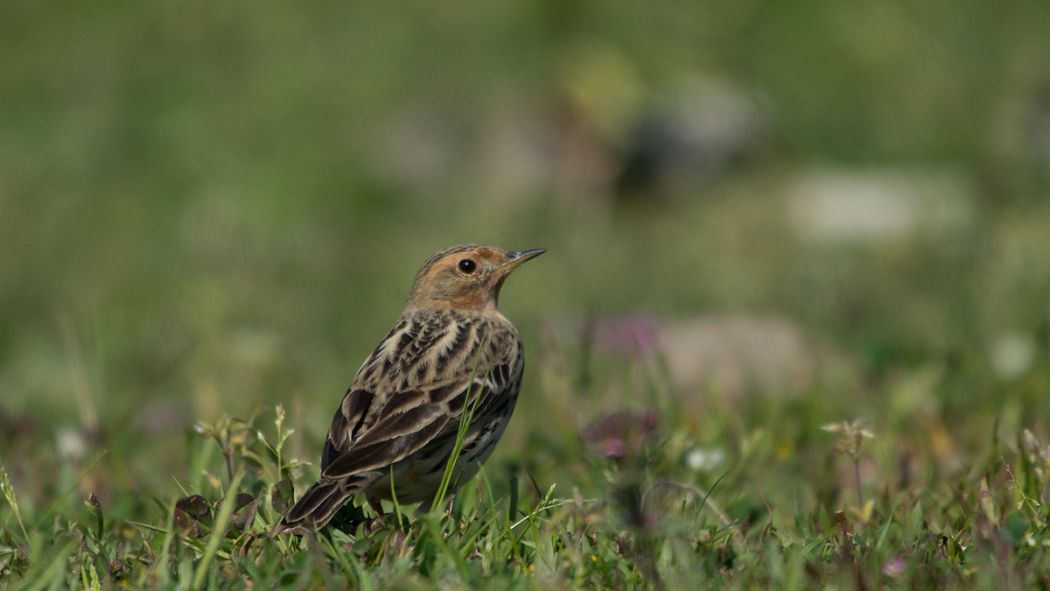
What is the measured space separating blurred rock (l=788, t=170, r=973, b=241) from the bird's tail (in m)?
9.14

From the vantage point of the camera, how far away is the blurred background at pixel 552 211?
7527mm

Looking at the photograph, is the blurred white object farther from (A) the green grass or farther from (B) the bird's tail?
(B) the bird's tail

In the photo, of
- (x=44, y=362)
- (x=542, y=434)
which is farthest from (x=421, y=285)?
(x=44, y=362)

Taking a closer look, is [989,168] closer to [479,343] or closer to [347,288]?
[347,288]

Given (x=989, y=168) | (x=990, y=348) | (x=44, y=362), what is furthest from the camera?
(x=989, y=168)

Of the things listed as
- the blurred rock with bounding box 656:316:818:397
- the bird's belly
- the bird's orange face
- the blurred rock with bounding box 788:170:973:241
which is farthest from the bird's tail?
the blurred rock with bounding box 788:170:973:241

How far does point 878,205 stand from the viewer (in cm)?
1491

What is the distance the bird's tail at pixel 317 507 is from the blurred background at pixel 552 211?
1.57 meters

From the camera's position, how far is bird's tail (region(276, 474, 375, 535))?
4648 mm

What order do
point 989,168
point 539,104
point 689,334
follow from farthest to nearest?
point 539,104 → point 989,168 → point 689,334

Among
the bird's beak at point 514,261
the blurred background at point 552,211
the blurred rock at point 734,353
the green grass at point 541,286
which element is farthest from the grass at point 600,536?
the blurred rock at point 734,353

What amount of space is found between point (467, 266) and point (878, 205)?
9051 mm

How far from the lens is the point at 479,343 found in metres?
5.91

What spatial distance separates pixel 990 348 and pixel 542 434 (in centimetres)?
261
